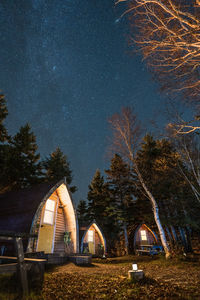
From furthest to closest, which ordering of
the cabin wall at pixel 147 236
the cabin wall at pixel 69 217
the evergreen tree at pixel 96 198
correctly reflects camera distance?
the evergreen tree at pixel 96 198, the cabin wall at pixel 147 236, the cabin wall at pixel 69 217

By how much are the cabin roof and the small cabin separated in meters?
16.8

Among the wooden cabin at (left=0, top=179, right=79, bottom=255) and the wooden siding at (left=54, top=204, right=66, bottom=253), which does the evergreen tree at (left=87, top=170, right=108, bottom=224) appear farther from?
the wooden cabin at (left=0, top=179, right=79, bottom=255)

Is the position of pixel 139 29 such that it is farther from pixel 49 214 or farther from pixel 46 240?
pixel 46 240

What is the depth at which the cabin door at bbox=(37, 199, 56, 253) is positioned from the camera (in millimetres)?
12711

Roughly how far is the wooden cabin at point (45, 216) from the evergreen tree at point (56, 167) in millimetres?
10651

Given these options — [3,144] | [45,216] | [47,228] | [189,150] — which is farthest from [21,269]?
[3,144]

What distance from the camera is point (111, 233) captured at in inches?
977

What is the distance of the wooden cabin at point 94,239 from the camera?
2044 centimetres

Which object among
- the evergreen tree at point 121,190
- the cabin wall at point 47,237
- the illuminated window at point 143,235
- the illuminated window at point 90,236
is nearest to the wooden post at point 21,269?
the cabin wall at point 47,237

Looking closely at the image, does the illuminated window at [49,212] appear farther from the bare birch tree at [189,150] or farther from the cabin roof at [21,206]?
the bare birch tree at [189,150]

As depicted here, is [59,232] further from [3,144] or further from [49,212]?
[3,144]

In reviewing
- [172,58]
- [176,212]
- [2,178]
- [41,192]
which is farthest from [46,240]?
[172,58]

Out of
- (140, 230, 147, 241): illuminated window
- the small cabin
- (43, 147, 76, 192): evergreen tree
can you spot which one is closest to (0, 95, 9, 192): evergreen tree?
(43, 147, 76, 192): evergreen tree

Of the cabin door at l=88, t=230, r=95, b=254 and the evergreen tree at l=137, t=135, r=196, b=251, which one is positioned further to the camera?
the cabin door at l=88, t=230, r=95, b=254
